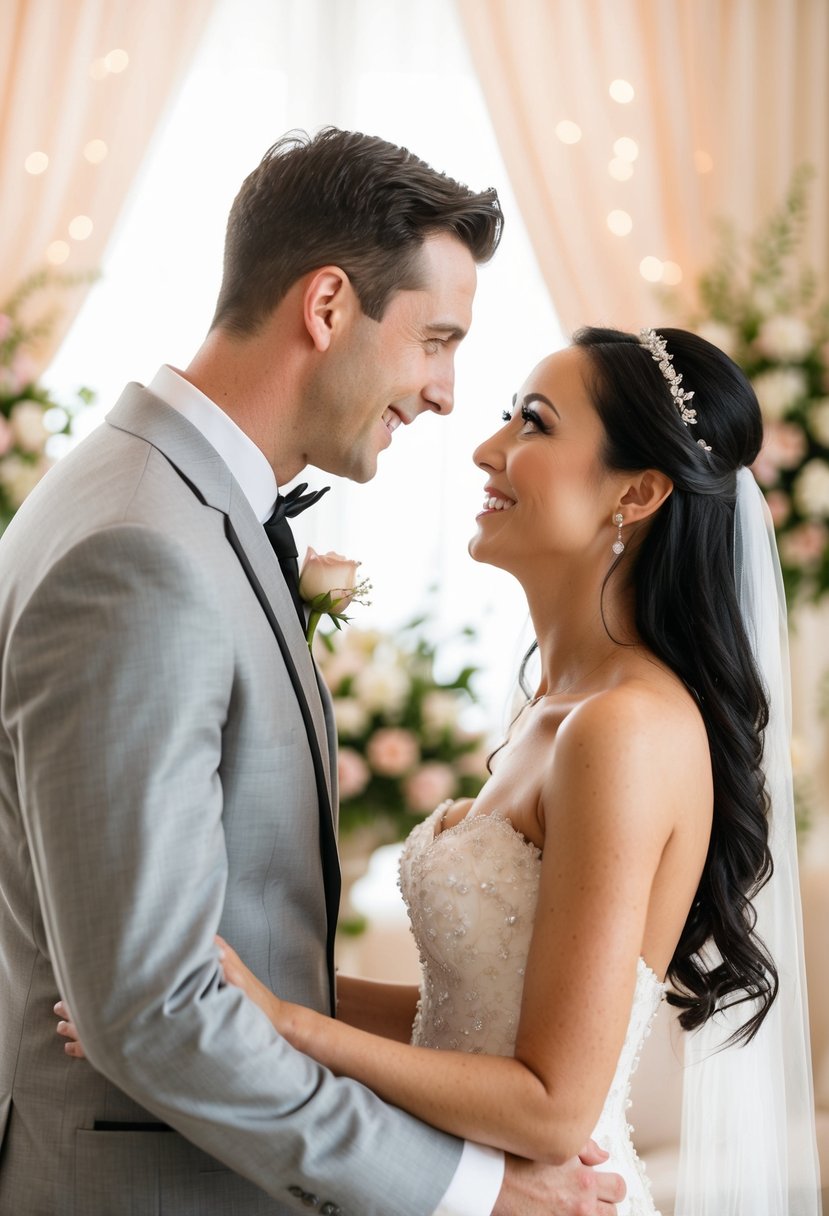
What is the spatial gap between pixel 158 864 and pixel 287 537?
0.68 metres

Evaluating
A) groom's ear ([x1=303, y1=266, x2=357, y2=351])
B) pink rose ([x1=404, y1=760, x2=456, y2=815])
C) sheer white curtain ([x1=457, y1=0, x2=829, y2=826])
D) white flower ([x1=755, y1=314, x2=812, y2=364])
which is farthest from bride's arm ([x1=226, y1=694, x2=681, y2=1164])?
sheer white curtain ([x1=457, y1=0, x2=829, y2=826])

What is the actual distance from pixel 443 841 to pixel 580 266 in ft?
9.07

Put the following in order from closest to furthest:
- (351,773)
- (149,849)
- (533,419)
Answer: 1. (149,849)
2. (533,419)
3. (351,773)

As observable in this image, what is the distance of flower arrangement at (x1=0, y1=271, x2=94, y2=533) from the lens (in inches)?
145

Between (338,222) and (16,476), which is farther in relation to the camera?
(16,476)

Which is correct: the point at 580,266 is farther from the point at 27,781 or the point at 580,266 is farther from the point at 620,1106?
the point at 27,781

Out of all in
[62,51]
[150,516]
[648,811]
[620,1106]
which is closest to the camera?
[150,516]

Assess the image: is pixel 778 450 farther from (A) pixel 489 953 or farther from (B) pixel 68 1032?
(B) pixel 68 1032

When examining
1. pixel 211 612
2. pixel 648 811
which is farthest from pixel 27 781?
pixel 648 811

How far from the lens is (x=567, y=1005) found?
1.67 m

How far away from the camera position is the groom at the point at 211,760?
1.40 m

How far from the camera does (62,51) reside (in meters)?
4.09

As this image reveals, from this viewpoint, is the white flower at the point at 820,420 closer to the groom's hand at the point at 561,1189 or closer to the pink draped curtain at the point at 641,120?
the pink draped curtain at the point at 641,120

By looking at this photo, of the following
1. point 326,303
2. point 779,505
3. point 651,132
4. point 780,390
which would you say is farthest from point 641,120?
point 326,303
